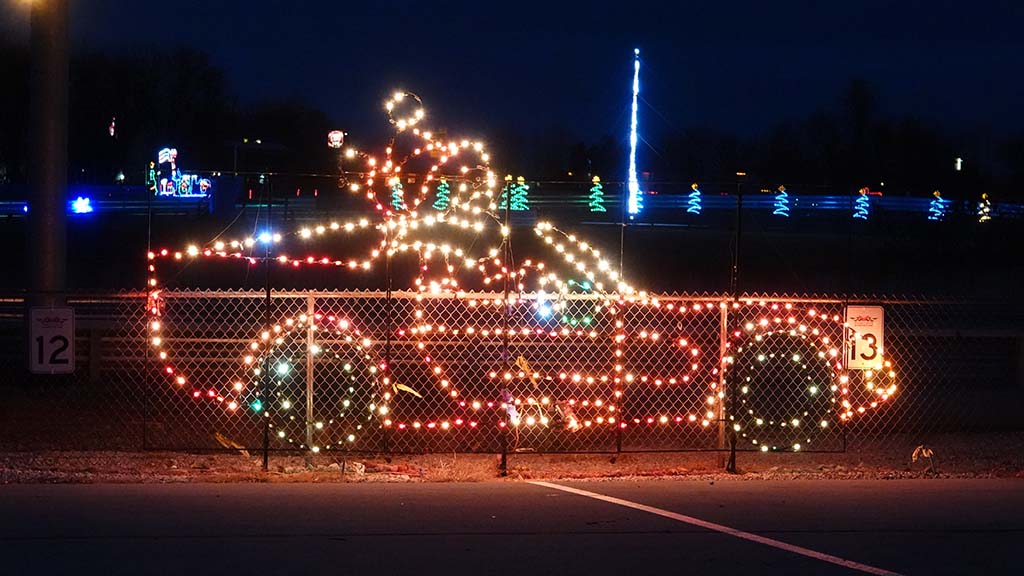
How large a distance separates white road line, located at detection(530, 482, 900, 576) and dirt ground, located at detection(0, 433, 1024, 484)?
79 cm

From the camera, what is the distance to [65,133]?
553 inches

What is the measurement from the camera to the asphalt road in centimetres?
698

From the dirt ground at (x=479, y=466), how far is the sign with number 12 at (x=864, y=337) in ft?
2.90

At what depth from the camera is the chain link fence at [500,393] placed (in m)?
10.5

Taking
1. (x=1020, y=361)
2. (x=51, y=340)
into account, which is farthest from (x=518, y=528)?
(x=1020, y=361)

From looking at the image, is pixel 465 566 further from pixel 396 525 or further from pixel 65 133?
pixel 65 133

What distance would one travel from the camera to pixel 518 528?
7.84 m

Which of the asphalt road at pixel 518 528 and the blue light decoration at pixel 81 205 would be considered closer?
the asphalt road at pixel 518 528

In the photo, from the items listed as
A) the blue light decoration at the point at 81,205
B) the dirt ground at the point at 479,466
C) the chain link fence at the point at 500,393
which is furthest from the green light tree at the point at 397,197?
the blue light decoration at the point at 81,205

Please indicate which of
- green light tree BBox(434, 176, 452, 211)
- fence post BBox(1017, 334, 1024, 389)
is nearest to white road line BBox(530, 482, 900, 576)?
green light tree BBox(434, 176, 452, 211)

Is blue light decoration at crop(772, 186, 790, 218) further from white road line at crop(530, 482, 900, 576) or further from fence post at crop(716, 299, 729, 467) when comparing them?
white road line at crop(530, 482, 900, 576)

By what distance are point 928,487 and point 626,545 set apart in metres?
3.18

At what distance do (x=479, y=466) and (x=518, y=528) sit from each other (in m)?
2.33

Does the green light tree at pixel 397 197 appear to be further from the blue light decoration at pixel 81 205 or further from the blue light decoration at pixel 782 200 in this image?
the blue light decoration at pixel 81 205
